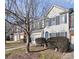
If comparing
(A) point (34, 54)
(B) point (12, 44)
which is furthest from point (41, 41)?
(B) point (12, 44)

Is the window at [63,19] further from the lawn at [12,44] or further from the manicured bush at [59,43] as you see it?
the lawn at [12,44]

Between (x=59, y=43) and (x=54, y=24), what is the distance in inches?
9.3

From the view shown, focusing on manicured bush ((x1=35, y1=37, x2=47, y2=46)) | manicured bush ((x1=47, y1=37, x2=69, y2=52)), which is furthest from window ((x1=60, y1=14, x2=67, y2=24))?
manicured bush ((x1=35, y1=37, x2=47, y2=46))

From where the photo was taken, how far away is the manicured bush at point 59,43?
2.21m

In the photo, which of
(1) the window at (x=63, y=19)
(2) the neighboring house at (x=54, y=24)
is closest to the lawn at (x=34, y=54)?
(2) the neighboring house at (x=54, y=24)

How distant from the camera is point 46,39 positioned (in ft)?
7.40

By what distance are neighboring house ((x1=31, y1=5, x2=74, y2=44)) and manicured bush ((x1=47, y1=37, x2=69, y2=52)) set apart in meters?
0.05

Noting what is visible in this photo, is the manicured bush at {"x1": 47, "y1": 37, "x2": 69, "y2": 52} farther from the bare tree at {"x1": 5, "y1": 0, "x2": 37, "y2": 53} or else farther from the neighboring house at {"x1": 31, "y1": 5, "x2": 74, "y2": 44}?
the bare tree at {"x1": 5, "y1": 0, "x2": 37, "y2": 53}

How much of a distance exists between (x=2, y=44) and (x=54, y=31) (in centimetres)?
64

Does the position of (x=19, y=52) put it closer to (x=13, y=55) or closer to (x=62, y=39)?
(x=13, y=55)

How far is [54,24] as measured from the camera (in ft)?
7.32

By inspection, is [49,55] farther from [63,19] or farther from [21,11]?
[21,11]
